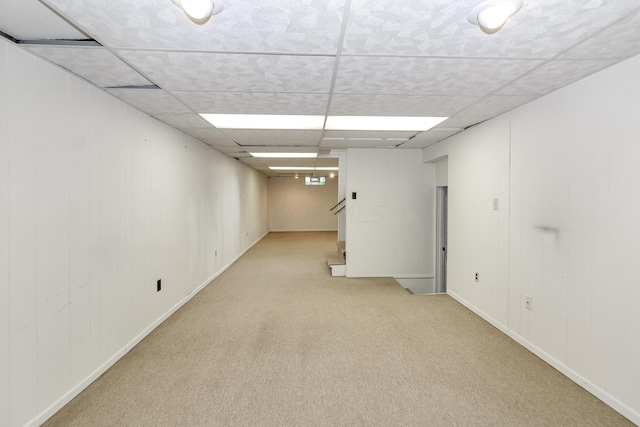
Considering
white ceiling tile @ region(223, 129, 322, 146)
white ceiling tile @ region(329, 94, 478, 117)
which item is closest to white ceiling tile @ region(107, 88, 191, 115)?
white ceiling tile @ region(223, 129, 322, 146)

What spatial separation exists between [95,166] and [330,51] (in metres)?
2.02

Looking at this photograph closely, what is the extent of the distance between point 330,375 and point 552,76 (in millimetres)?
2862

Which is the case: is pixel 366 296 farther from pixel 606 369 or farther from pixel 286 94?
pixel 286 94

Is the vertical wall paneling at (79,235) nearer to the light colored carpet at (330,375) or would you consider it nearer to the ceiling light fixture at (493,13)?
the light colored carpet at (330,375)

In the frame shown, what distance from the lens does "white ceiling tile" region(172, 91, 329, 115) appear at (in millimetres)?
2521

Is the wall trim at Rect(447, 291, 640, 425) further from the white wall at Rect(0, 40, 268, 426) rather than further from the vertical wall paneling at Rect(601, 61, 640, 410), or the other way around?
the white wall at Rect(0, 40, 268, 426)

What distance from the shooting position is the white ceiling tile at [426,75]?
6.29 feet

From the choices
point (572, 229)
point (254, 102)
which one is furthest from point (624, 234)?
point (254, 102)

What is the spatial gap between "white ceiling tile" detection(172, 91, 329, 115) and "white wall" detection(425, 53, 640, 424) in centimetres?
197

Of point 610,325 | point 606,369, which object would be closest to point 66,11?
point 610,325

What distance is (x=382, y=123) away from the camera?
3590 mm

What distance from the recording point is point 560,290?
2.45m

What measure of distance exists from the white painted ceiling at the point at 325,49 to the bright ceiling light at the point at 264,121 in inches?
16.9

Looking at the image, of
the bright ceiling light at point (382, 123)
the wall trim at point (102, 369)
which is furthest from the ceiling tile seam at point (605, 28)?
the wall trim at point (102, 369)
